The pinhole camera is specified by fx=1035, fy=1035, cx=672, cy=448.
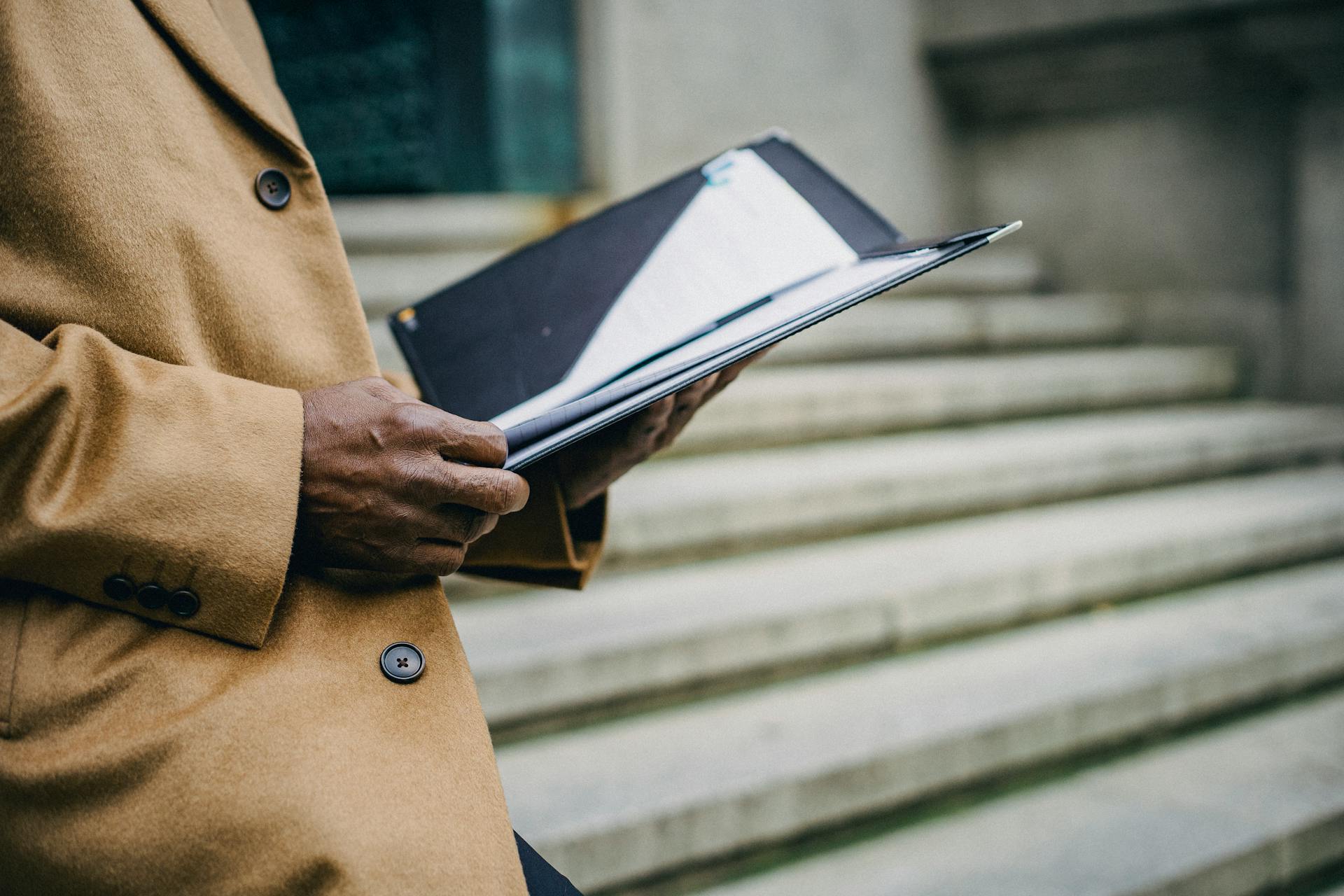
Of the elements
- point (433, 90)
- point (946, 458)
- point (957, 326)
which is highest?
point (433, 90)

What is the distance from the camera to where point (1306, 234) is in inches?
122

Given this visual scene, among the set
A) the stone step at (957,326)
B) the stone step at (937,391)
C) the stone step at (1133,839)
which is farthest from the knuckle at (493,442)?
the stone step at (957,326)

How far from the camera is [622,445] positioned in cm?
101

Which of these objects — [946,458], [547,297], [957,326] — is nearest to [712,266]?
[547,297]

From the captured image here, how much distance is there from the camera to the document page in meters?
0.96

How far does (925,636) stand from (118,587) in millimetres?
1711

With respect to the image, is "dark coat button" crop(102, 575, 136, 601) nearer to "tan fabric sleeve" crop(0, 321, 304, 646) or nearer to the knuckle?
"tan fabric sleeve" crop(0, 321, 304, 646)

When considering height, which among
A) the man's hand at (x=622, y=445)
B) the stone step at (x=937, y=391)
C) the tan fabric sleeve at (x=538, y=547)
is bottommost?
the stone step at (x=937, y=391)

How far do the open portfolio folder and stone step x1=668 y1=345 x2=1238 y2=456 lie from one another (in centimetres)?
136

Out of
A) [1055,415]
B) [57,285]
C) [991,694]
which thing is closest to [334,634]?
[57,285]

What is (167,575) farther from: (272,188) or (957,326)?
(957,326)

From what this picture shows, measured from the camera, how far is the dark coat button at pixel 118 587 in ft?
2.22

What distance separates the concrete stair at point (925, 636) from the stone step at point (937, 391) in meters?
0.01

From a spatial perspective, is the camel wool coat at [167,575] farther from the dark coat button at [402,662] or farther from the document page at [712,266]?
the document page at [712,266]
